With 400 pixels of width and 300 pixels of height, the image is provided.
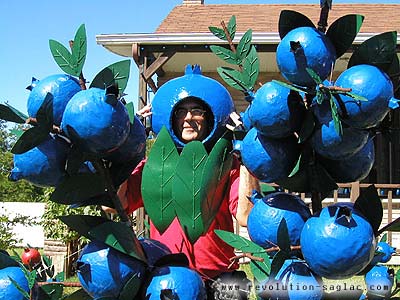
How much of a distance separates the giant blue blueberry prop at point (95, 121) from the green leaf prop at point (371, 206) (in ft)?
1.49

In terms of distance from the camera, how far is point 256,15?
32.6ft

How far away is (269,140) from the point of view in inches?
39.7

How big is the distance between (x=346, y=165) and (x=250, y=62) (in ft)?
0.88

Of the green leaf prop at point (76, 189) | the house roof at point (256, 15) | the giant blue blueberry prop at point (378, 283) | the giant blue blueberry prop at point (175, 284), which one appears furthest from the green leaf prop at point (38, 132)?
the house roof at point (256, 15)

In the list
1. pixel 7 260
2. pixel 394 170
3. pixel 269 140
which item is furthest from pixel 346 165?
pixel 394 170

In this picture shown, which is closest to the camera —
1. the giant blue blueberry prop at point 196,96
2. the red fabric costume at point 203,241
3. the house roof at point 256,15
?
the giant blue blueberry prop at point 196,96

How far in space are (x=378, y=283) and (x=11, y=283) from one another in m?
0.76

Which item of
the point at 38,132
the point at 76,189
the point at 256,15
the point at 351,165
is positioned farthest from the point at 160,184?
the point at 256,15

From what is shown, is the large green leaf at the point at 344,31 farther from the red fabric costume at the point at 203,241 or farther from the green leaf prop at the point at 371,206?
the red fabric costume at the point at 203,241

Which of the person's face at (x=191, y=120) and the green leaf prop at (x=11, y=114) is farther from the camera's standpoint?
the person's face at (x=191, y=120)

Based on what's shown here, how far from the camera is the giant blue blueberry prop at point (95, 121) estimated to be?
0.95 m

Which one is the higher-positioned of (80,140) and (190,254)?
(80,140)

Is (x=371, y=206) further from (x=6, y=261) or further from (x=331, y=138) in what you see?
(x=6, y=261)

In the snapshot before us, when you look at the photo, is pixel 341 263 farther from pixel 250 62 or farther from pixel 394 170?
pixel 394 170
